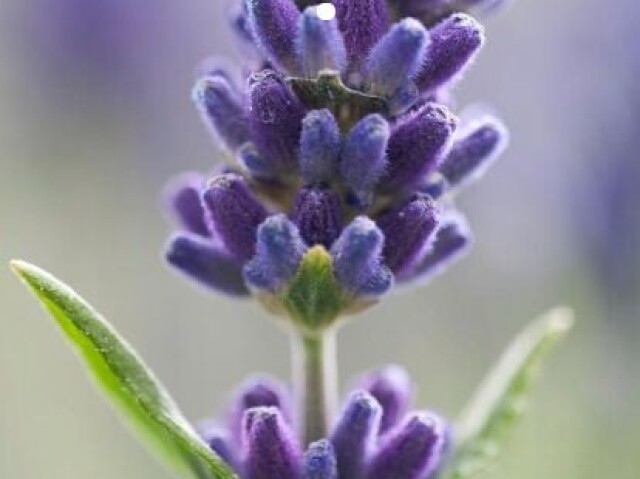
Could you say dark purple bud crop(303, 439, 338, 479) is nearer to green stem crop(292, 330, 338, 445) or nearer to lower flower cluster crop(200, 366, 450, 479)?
lower flower cluster crop(200, 366, 450, 479)

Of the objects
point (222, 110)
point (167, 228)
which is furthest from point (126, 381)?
point (167, 228)

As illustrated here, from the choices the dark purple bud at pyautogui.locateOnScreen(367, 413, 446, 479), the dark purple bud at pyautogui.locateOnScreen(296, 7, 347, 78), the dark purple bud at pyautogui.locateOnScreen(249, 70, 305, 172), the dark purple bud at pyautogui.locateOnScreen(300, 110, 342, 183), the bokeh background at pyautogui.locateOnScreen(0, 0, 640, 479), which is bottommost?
the dark purple bud at pyautogui.locateOnScreen(367, 413, 446, 479)

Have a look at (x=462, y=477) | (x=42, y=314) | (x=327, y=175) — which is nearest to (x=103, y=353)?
(x=327, y=175)

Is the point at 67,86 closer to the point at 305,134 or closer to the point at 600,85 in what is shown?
the point at 600,85

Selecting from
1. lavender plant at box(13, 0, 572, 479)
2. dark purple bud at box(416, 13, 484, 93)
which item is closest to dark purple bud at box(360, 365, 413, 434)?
lavender plant at box(13, 0, 572, 479)

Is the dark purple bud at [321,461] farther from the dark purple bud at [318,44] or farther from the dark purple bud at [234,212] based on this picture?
the dark purple bud at [318,44]
